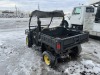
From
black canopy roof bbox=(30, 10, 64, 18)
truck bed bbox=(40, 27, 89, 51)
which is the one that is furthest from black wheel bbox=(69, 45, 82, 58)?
black canopy roof bbox=(30, 10, 64, 18)

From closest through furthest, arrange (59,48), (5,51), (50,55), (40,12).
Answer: (59,48) < (50,55) < (40,12) < (5,51)

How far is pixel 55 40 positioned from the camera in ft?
16.9

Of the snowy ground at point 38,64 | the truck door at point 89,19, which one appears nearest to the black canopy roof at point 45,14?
the snowy ground at point 38,64

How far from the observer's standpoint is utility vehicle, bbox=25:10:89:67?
5297mm

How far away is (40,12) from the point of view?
21.1 ft

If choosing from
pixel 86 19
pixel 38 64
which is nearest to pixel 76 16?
pixel 86 19

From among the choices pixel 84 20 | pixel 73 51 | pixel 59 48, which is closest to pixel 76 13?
pixel 84 20

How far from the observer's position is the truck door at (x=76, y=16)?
1111 centimetres

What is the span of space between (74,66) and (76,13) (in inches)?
254

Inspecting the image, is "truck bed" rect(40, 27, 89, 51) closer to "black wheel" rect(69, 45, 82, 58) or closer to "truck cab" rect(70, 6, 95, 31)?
"black wheel" rect(69, 45, 82, 58)

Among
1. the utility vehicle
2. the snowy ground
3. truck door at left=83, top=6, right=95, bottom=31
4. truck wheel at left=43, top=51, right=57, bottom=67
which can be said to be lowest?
the snowy ground

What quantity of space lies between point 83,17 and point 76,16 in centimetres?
65

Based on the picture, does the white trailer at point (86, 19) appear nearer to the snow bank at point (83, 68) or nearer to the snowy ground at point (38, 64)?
the snowy ground at point (38, 64)

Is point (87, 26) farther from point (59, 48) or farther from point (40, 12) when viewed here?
point (59, 48)
